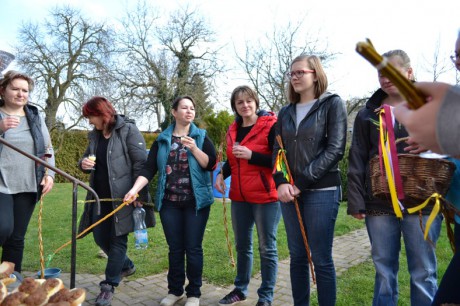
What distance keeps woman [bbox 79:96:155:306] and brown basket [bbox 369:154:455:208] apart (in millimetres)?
2317

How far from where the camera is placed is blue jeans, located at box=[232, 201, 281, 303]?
338 cm

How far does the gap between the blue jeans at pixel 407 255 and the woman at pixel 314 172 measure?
0.34 meters

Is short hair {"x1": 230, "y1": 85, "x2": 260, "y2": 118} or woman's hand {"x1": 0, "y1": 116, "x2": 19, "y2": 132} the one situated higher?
short hair {"x1": 230, "y1": 85, "x2": 260, "y2": 118}

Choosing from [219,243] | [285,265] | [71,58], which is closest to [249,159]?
[285,265]

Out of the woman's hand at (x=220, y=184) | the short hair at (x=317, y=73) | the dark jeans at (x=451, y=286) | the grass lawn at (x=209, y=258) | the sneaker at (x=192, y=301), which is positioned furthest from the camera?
the grass lawn at (x=209, y=258)

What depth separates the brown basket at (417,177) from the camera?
1877 millimetres

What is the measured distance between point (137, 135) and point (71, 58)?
22115 millimetres

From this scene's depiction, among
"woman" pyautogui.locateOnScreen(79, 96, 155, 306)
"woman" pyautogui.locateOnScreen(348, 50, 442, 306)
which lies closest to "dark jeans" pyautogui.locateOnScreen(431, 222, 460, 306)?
"woman" pyautogui.locateOnScreen(348, 50, 442, 306)

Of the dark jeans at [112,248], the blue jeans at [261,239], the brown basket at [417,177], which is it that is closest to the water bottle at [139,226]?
the dark jeans at [112,248]

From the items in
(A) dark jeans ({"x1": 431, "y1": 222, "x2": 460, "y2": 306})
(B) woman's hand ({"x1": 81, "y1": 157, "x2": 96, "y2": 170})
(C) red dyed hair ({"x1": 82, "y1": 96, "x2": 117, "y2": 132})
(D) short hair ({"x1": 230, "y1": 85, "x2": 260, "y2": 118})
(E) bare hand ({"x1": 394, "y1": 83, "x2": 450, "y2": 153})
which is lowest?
(A) dark jeans ({"x1": 431, "y1": 222, "x2": 460, "y2": 306})

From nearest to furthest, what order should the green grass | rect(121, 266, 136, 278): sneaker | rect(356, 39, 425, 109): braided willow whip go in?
rect(356, 39, 425, 109): braided willow whip < rect(121, 266, 136, 278): sneaker < the green grass

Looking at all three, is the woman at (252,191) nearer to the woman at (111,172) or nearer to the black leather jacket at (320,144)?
the black leather jacket at (320,144)

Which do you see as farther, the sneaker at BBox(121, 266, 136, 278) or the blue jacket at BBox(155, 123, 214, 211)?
the sneaker at BBox(121, 266, 136, 278)

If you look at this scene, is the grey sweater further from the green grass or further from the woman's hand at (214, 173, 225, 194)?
the woman's hand at (214, 173, 225, 194)
